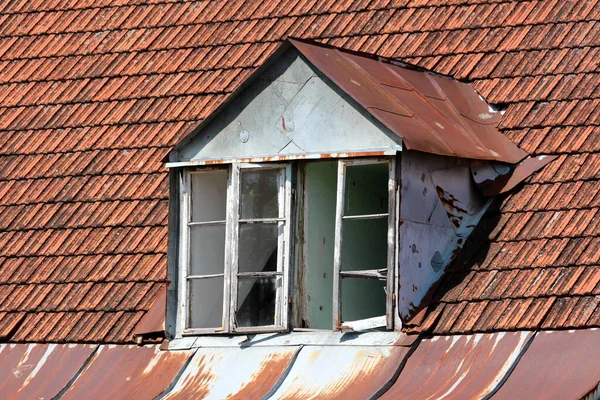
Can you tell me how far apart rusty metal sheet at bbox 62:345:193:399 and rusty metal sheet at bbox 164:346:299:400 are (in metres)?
0.13

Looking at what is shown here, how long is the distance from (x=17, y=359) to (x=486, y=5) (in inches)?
182

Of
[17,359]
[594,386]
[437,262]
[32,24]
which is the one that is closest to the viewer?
[594,386]

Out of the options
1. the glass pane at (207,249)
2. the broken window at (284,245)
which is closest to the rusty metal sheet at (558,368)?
the broken window at (284,245)

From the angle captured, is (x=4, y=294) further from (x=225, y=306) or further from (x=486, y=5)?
(x=486, y=5)

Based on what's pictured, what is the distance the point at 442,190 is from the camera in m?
12.4

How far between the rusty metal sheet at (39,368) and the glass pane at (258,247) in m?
1.38

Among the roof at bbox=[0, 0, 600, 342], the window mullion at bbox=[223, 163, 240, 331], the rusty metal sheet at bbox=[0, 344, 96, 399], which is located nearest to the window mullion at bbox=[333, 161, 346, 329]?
the roof at bbox=[0, 0, 600, 342]

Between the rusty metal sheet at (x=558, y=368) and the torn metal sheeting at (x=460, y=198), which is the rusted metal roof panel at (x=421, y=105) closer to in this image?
the torn metal sheeting at (x=460, y=198)

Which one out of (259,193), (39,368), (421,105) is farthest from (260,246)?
(39,368)

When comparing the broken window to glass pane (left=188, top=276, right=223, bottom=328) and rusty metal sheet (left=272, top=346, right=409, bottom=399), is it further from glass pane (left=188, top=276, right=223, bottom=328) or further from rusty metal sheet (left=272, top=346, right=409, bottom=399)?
rusty metal sheet (left=272, top=346, right=409, bottom=399)

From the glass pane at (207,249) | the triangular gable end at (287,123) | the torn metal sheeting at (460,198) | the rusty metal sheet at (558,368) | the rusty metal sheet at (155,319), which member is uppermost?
the triangular gable end at (287,123)

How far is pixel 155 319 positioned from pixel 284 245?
3.88 ft

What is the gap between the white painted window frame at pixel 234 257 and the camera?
39.8 feet

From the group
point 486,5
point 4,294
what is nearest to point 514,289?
point 486,5
